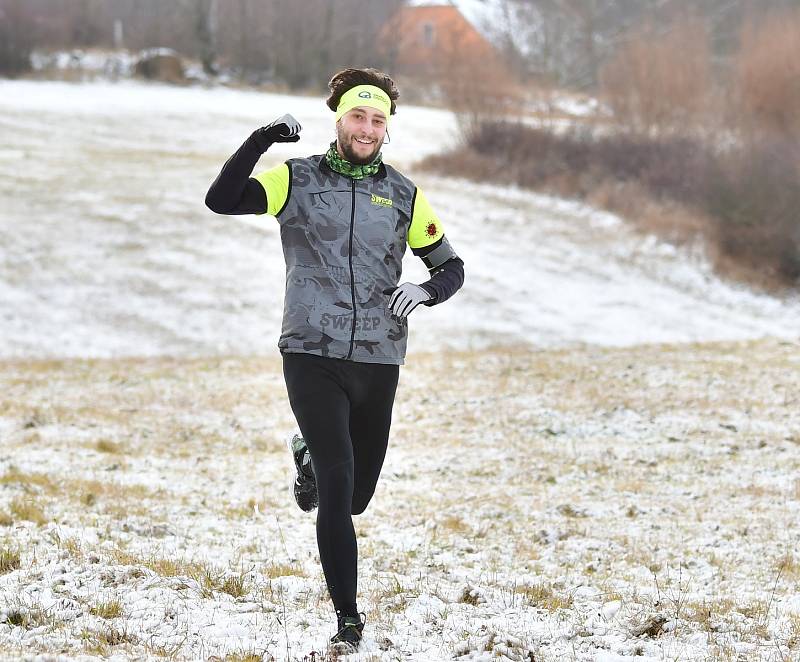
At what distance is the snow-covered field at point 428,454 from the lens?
4367 mm

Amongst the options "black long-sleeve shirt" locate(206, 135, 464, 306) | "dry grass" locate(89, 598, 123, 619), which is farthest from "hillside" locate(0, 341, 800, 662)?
"black long-sleeve shirt" locate(206, 135, 464, 306)

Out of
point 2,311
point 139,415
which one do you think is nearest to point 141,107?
point 2,311

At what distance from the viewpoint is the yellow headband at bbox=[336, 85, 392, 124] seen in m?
4.30

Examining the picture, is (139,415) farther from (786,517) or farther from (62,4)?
(62,4)

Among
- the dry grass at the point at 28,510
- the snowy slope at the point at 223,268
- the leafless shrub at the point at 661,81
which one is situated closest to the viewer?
the dry grass at the point at 28,510

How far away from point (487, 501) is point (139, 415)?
15.7 ft

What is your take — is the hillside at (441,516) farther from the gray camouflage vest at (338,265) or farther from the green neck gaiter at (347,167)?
the green neck gaiter at (347,167)

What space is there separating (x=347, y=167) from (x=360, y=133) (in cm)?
16

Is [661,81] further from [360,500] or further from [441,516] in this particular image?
[360,500]

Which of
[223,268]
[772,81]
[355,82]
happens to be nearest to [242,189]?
[355,82]

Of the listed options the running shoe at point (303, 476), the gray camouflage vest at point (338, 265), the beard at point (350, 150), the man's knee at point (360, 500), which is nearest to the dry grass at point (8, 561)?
the running shoe at point (303, 476)

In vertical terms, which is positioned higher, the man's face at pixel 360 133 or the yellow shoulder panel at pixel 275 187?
the man's face at pixel 360 133

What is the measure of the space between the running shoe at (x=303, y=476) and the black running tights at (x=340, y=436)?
0.91 ft

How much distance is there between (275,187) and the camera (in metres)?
4.23
